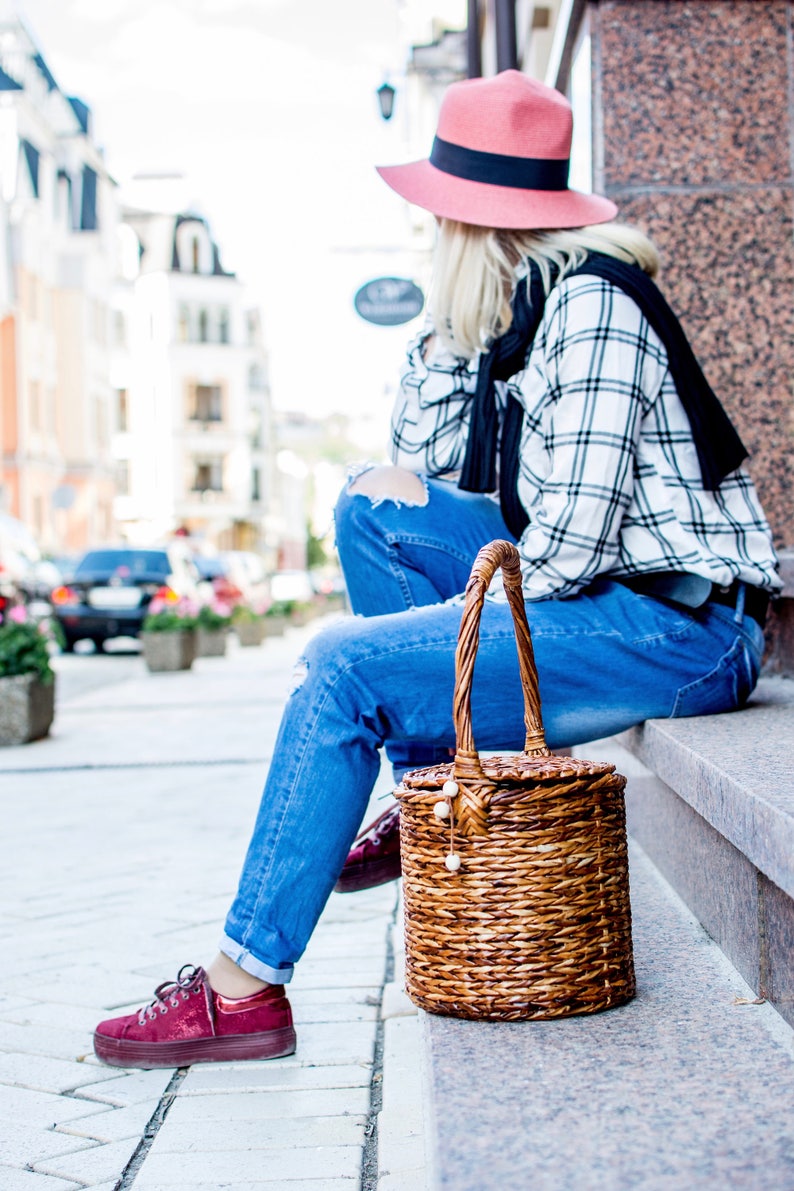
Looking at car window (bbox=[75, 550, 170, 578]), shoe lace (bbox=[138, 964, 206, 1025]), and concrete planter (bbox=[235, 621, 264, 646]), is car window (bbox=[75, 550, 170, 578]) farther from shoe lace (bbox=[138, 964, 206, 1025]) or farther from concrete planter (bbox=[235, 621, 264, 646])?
shoe lace (bbox=[138, 964, 206, 1025])

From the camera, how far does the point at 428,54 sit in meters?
26.0

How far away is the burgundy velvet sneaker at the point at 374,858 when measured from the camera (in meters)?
2.71

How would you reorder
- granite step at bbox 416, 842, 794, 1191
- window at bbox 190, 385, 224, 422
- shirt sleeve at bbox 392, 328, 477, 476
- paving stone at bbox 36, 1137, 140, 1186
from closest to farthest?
granite step at bbox 416, 842, 794, 1191 < paving stone at bbox 36, 1137, 140, 1186 < shirt sleeve at bbox 392, 328, 477, 476 < window at bbox 190, 385, 224, 422

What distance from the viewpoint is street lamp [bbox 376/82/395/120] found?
14.5 meters

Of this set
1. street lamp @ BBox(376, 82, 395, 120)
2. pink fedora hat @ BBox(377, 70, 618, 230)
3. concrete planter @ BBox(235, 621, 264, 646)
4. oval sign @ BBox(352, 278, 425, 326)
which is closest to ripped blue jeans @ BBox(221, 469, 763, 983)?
pink fedora hat @ BBox(377, 70, 618, 230)

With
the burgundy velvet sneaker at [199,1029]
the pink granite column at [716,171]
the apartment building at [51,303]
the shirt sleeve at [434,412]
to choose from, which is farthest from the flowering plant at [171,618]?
the apartment building at [51,303]

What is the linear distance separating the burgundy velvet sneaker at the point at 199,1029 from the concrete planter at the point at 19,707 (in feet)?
17.3

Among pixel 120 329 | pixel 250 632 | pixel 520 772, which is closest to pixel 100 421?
pixel 120 329

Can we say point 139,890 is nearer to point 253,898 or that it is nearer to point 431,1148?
point 253,898

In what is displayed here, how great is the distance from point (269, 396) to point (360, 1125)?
2539 inches

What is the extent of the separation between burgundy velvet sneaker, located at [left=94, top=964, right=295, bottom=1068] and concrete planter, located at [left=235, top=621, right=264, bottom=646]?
52.2 ft

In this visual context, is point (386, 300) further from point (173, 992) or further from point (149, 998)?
point (173, 992)

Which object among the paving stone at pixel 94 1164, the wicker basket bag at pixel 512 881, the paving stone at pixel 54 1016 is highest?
the wicker basket bag at pixel 512 881

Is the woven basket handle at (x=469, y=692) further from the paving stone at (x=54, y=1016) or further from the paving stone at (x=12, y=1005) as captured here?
the paving stone at (x=12, y=1005)
